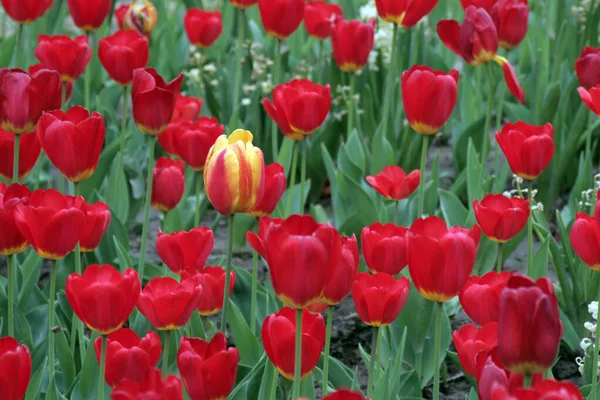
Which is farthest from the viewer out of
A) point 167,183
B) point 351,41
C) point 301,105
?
point 351,41

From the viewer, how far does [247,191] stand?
5.00 feet

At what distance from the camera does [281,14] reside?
2.74 meters

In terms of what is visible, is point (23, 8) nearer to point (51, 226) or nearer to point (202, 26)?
Result: point (202, 26)

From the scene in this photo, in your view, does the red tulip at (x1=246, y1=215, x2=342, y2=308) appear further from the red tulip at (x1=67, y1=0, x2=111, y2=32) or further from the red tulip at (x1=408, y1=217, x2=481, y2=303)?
the red tulip at (x1=67, y1=0, x2=111, y2=32)

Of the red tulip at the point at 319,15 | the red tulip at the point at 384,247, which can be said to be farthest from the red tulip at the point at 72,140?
the red tulip at the point at 319,15

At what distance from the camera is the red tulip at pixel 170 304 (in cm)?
150

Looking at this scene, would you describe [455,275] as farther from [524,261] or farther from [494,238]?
[524,261]

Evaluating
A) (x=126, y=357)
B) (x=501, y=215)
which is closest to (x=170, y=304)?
(x=126, y=357)

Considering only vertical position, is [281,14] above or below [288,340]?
above

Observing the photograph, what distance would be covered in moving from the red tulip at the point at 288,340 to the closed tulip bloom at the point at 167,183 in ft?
2.56

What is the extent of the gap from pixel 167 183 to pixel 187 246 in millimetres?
442

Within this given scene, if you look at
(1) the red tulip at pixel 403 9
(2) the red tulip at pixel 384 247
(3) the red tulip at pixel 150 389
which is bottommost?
(2) the red tulip at pixel 384 247

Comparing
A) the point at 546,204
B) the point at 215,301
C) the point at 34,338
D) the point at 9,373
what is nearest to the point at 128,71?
the point at 34,338

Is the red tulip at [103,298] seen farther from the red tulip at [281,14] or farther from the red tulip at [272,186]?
the red tulip at [281,14]
